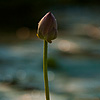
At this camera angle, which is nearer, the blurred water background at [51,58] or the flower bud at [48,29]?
the flower bud at [48,29]

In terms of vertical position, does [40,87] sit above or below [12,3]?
below

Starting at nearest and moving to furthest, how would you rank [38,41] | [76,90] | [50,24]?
[50,24], [76,90], [38,41]

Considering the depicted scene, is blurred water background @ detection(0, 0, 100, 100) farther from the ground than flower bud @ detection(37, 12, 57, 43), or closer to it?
farther from the ground

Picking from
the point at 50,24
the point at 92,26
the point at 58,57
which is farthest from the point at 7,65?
the point at 92,26

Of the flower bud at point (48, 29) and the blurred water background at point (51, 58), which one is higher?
the blurred water background at point (51, 58)

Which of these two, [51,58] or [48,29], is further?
[51,58]

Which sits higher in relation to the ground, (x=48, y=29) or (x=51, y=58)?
(x=51, y=58)

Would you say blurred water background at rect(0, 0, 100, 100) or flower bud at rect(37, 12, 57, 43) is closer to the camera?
flower bud at rect(37, 12, 57, 43)

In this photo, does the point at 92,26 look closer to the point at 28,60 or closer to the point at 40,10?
the point at 40,10
